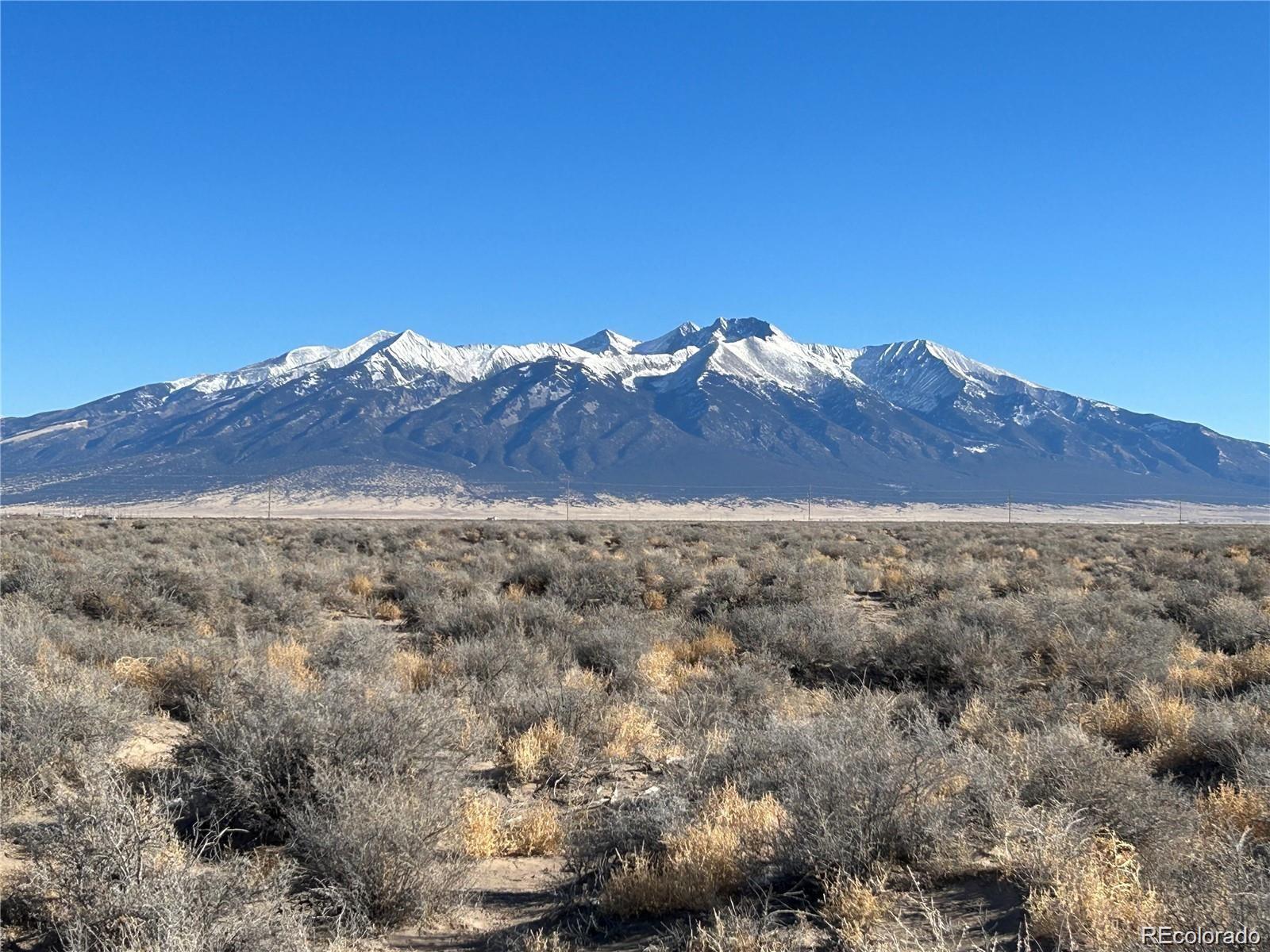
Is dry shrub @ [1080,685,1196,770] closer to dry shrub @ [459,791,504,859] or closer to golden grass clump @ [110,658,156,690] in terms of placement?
dry shrub @ [459,791,504,859]

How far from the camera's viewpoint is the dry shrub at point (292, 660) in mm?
8231

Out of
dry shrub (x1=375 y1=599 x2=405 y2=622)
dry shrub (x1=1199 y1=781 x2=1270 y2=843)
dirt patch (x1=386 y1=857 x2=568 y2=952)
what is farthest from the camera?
dry shrub (x1=375 y1=599 x2=405 y2=622)

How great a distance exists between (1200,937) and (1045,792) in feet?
6.06

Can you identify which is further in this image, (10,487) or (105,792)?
(10,487)

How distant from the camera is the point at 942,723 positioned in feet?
25.9

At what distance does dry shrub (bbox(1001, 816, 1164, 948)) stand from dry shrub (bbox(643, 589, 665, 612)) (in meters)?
10.3

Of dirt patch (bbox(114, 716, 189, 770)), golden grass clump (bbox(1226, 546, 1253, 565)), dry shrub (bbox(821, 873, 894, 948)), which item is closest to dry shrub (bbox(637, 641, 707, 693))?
dirt patch (bbox(114, 716, 189, 770))

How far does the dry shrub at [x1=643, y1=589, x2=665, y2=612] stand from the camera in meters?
14.7

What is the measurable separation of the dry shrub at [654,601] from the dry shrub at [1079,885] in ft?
33.7

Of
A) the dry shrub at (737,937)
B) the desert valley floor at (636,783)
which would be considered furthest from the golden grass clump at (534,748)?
the dry shrub at (737,937)

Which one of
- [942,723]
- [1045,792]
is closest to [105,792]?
[1045,792]

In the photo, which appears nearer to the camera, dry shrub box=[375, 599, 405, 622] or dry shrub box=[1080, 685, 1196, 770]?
dry shrub box=[1080, 685, 1196, 770]

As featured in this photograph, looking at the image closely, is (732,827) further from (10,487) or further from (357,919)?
(10,487)

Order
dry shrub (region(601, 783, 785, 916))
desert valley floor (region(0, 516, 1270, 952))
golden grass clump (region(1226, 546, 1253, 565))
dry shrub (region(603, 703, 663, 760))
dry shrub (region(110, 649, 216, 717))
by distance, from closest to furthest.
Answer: desert valley floor (region(0, 516, 1270, 952)) → dry shrub (region(601, 783, 785, 916)) → dry shrub (region(603, 703, 663, 760)) → dry shrub (region(110, 649, 216, 717)) → golden grass clump (region(1226, 546, 1253, 565))
